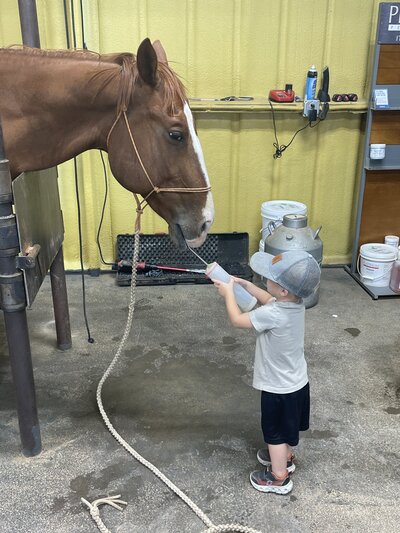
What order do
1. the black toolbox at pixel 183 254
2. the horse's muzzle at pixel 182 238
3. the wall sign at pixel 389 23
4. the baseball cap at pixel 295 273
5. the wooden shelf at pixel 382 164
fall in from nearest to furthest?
the baseball cap at pixel 295 273
the horse's muzzle at pixel 182 238
the wall sign at pixel 389 23
the wooden shelf at pixel 382 164
the black toolbox at pixel 183 254

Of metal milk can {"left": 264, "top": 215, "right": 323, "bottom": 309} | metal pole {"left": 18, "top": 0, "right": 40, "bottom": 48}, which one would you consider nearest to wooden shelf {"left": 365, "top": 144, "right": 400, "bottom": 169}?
metal milk can {"left": 264, "top": 215, "right": 323, "bottom": 309}

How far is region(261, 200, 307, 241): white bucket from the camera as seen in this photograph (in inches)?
145

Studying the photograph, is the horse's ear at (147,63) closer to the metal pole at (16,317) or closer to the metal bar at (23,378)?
the metal pole at (16,317)

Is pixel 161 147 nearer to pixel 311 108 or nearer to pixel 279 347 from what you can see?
pixel 279 347

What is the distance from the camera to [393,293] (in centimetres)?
362

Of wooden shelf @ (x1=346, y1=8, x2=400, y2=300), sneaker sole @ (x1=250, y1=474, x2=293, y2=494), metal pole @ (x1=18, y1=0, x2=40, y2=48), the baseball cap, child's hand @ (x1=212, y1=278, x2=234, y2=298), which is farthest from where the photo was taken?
wooden shelf @ (x1=346, y1=8, x2=400, y2=300)

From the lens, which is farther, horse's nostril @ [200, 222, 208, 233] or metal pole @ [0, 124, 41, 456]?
horse's nostril @ [200, 222, 208, 233]

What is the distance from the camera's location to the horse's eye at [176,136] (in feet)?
5.88

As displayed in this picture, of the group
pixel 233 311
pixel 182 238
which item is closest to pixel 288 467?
pixel 233 311

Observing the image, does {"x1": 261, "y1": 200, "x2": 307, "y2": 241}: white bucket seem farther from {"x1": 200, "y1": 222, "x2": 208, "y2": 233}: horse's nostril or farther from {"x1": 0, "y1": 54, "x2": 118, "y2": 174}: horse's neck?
{"x1": 0, "y1": 54, "x2": 118, "y2": 174}: horse's neck

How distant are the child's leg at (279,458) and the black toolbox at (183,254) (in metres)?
2.09

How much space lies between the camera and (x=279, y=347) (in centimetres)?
171

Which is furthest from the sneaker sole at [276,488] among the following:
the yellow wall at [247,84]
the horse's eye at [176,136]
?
the yellow wall at [247,84]

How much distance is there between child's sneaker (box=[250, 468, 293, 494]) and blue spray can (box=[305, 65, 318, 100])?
2.77 m
